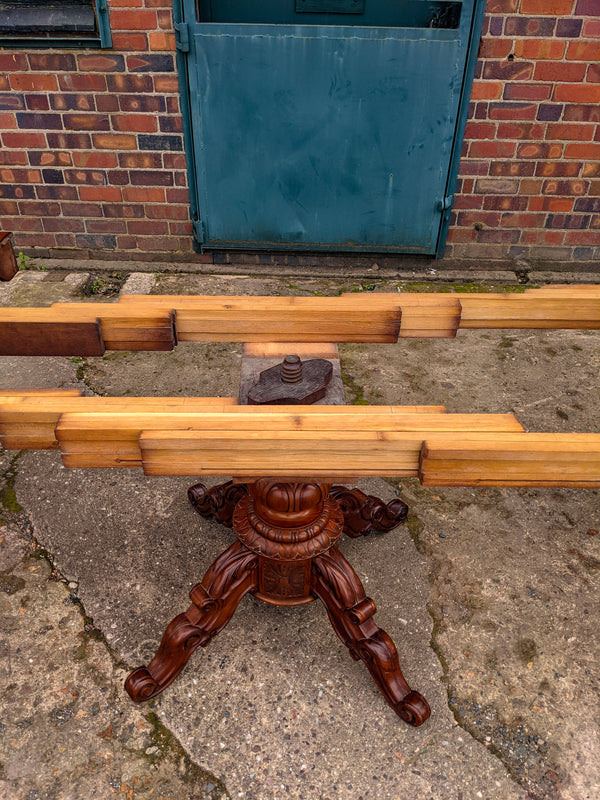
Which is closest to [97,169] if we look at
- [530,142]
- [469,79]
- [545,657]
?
[469,79]

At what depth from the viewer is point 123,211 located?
3.84 metres

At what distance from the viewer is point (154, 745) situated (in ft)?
4.83

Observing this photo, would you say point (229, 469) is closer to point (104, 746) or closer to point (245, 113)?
point (104, 746)

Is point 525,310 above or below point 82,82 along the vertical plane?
below

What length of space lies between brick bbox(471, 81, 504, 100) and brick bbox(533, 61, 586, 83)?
212mm

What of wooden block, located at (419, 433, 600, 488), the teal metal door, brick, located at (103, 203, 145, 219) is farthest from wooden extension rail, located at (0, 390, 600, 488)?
→ brick, located at (103, 203, 145, 219)

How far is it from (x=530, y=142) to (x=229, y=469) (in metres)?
3.37

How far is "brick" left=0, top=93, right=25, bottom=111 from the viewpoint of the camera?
3.49 metres

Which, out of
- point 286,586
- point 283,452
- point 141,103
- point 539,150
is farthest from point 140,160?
point 283,452

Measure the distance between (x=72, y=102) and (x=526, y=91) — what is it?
9.06 feet

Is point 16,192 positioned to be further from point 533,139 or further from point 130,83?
point 533,139

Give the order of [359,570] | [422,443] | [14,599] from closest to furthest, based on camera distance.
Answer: [422,443]
[14,599]
[359,570]

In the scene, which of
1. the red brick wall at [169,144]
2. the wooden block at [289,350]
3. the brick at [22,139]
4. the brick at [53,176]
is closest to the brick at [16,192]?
the red brick wall at [169,144]

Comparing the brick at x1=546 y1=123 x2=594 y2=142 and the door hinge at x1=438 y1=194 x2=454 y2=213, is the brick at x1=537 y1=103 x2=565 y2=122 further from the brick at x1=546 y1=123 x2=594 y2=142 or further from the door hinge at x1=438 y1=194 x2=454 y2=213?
the door hinge at x1=438 y1=194 x2=454 y2=213
